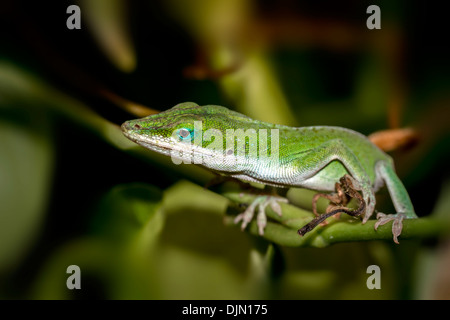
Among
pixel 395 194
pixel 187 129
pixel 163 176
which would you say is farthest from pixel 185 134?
pixel 395 194

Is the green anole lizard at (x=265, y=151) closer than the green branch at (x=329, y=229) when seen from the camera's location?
No

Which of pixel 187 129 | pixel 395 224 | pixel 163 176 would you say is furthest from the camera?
pixel 163 176

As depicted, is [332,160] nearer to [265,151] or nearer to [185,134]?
[265,151]

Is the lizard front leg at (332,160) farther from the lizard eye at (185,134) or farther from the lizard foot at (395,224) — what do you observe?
the lizard eye at (185,134)

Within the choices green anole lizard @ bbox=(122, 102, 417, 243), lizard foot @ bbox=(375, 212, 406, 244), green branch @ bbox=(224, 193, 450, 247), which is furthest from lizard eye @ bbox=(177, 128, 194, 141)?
lizard foot @ bbox=(375, 212, 406, 244)

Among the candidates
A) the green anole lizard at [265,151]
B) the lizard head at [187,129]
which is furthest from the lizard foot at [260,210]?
the lizard head at [187,129]

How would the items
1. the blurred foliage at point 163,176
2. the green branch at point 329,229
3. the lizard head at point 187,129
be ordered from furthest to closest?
1. the blurred foliage at point 163,176
2. the lizard head at point 187,129
3. the green branch at point 329,229

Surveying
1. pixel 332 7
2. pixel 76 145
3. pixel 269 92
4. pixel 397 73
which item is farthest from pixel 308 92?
pixel 76 145
